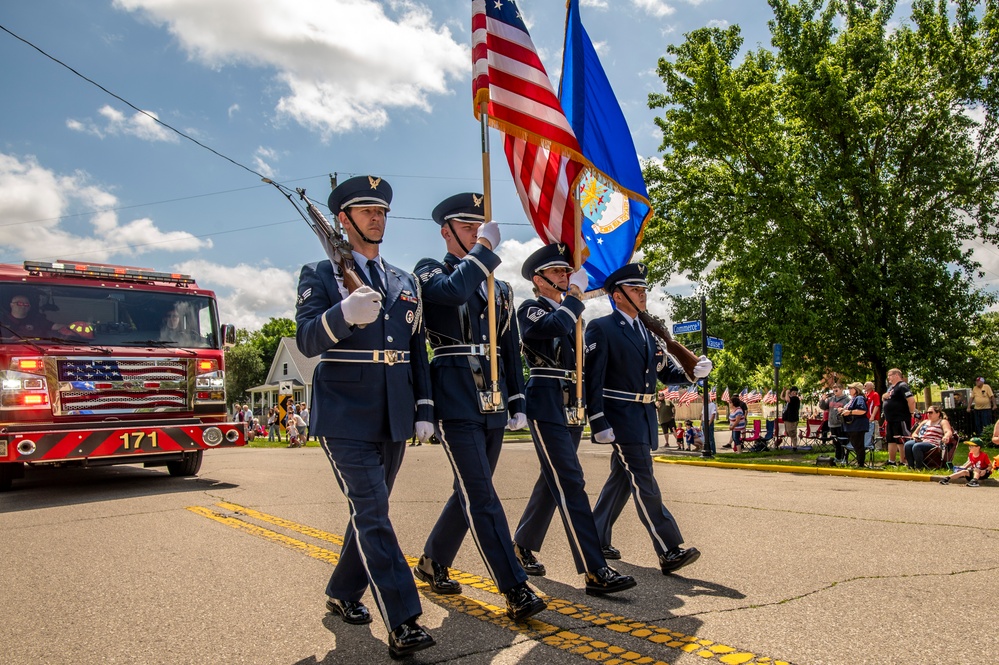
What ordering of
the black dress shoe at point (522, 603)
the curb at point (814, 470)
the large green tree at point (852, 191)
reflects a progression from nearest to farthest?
the black dress shoe at point (522, 603)
the curb at point (814, 470)
the large green tree at point (852, 191)

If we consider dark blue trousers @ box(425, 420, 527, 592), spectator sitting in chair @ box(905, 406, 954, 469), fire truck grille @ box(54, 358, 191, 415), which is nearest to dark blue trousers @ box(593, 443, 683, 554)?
dark blue trousers @ box(425, 420, 527, 592)

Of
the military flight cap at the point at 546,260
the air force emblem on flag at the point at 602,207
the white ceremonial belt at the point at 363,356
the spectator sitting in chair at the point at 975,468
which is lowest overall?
the spectator sitting in chair at the point at 975,468

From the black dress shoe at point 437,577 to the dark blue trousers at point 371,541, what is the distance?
2.35 feet

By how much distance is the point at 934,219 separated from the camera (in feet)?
71.5

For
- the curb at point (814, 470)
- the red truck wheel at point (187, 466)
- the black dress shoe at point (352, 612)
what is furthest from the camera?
the curb at point (814, 470)

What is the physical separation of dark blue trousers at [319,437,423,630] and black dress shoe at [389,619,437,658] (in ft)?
0.12

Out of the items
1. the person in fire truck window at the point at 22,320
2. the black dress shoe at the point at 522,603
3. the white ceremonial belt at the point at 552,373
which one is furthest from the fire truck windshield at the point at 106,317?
the black dress shoe at the point at 522,603

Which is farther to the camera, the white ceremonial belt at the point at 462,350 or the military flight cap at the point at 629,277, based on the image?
the military flight cap at the point at 629,277

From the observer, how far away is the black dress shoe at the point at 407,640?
338 cm

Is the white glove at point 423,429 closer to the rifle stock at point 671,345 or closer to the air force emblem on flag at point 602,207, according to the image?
the rifle stock at point 671,345

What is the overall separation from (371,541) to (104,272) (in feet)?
26.6

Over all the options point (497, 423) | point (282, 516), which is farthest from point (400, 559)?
point (282, 516)

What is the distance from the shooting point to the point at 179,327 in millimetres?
10609

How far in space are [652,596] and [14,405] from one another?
767cm
